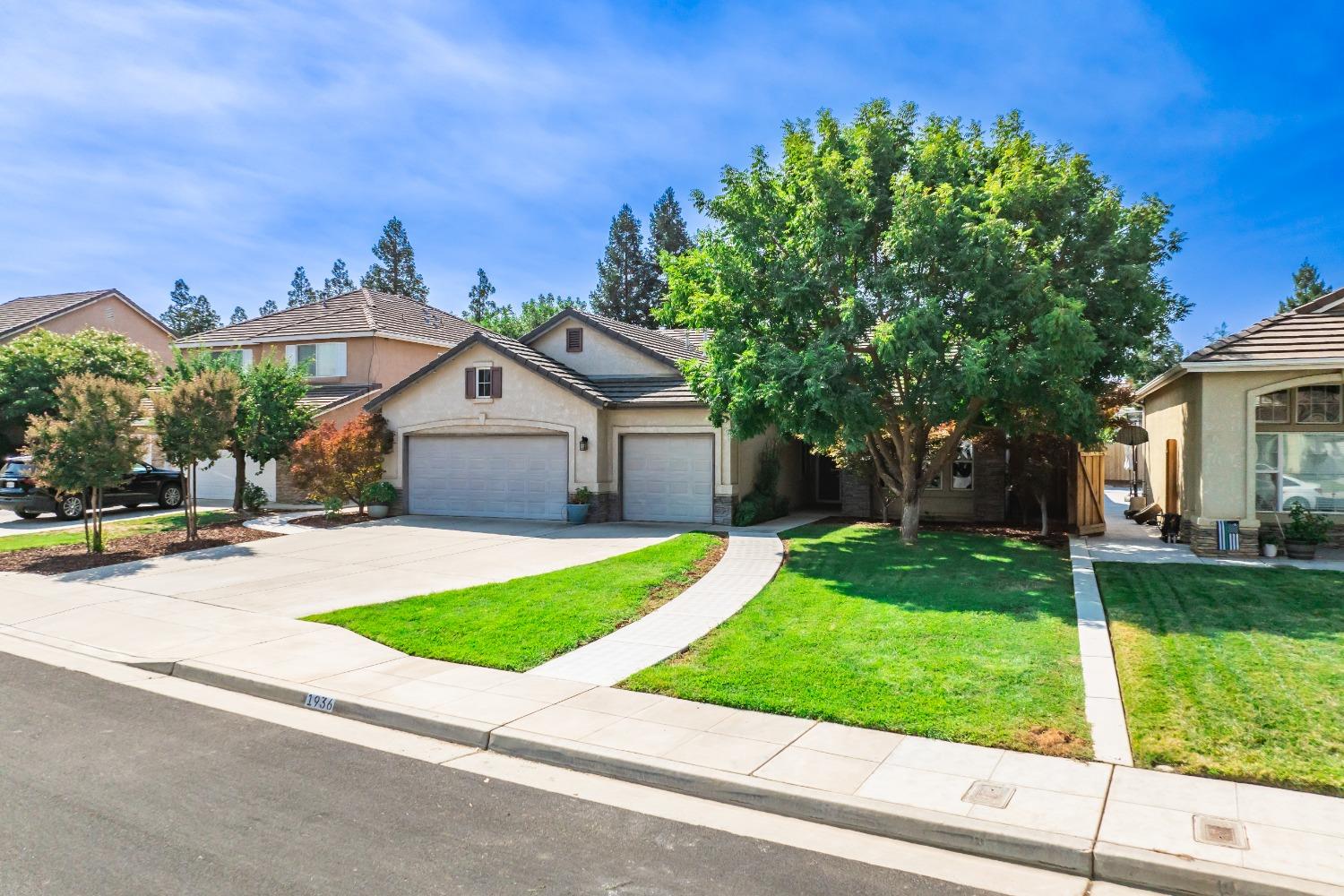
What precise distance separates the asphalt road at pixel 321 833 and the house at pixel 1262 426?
12535mm

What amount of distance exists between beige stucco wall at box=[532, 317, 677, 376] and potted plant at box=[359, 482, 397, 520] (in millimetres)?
5685

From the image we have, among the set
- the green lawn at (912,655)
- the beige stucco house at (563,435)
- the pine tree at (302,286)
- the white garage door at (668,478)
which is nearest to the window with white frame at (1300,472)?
the green lawn at (912,655)

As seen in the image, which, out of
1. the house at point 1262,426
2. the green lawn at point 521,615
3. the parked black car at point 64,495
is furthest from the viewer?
the parked black car at point 64,495

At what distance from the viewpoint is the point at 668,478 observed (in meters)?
19.8

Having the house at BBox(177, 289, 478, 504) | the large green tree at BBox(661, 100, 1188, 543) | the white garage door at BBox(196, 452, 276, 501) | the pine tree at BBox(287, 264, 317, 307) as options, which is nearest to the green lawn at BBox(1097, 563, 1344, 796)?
the large green tree at BBox(661, 100, 1188, 543)

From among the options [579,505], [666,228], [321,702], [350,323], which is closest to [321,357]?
[350,323]

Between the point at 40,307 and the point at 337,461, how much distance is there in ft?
86.4

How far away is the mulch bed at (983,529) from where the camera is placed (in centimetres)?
1578

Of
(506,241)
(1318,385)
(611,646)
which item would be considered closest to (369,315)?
(506,241)

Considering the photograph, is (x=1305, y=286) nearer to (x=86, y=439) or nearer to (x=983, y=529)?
(x=983, y=529)

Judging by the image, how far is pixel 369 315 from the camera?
29.3 metres

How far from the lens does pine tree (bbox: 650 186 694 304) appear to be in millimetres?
54812

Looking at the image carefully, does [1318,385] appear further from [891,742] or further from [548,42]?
[548,42]

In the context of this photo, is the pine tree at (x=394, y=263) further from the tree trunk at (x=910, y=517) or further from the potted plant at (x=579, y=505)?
the tree trunk at (x=910, y=517)
